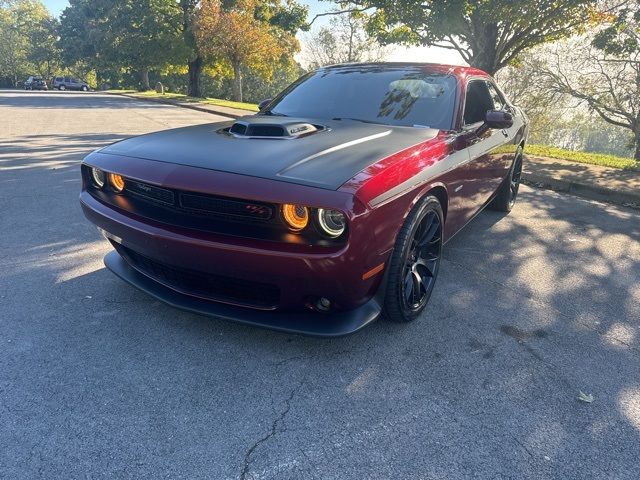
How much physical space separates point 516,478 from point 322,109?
2.71 metres

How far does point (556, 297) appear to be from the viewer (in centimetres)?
313

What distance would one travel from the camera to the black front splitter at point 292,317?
2.12m

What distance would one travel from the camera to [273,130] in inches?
106

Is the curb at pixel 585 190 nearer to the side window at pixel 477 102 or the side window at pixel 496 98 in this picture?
the side window at pixel 496 98

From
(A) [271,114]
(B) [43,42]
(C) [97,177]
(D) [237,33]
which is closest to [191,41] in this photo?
(D) [237,33]

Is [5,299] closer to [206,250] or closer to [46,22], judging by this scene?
[206,250]

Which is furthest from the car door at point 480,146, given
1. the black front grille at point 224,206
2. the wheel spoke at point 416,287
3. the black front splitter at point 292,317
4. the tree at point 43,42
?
the tree at point 43,42

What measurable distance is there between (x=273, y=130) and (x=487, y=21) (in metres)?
8.79

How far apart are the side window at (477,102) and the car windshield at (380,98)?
0.20 metres

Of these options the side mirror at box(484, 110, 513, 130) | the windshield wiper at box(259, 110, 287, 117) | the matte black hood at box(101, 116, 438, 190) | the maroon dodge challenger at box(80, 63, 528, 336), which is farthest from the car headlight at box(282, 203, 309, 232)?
the side mirror at box(484, 110, 513, 130)

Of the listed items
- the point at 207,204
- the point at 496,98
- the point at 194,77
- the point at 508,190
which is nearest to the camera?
the point at 207,204

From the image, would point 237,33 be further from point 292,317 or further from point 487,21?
point 292,317

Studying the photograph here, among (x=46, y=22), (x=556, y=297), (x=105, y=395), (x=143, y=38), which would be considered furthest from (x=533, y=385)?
(x=46, y=22)

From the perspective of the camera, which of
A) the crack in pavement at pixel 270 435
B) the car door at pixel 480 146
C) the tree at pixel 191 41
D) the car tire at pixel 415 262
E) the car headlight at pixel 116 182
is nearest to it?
the crack in pavement at pixel 270 435
